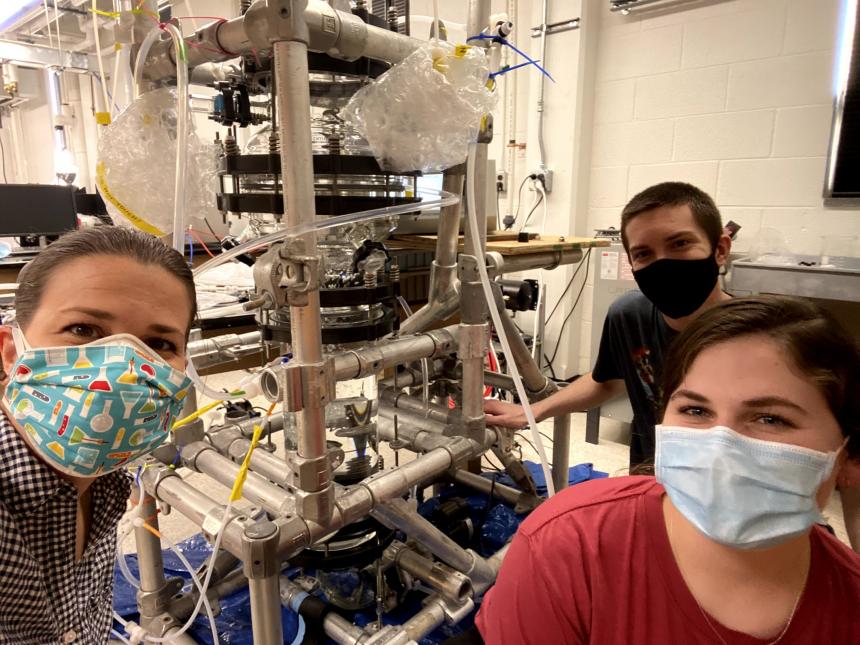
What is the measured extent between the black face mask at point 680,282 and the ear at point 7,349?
1152 mm

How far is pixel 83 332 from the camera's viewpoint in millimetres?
688

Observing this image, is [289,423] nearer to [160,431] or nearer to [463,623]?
[160,431]

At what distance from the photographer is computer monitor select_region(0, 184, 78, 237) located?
103 inches

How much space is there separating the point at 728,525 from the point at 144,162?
1.11 m

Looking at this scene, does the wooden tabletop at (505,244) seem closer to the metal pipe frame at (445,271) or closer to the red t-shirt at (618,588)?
the metal pipe frame at (445,271)

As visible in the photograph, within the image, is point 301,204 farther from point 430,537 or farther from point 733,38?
point 733,38

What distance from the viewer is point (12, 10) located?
286 centimetres

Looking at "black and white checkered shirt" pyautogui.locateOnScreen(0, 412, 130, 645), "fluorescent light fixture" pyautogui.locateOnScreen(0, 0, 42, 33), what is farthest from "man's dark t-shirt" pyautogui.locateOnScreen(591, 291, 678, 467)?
"fluorescent light fixture" pyautogui.locateOnScreen(0, 0, 42, 33)

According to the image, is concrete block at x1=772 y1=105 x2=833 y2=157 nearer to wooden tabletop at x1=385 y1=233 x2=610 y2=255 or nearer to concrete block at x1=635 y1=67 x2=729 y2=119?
concrete block at x1=635 y1=67 x2=729 y2=119

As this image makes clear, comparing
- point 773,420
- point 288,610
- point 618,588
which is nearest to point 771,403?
point 773,420

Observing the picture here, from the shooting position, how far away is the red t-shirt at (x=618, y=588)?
67 centimetres

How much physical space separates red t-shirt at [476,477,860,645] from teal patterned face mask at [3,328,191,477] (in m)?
0.54

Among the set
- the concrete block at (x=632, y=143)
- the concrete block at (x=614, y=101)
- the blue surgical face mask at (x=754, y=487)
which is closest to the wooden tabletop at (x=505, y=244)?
the blue surgical face mask at (x=754, y=487)

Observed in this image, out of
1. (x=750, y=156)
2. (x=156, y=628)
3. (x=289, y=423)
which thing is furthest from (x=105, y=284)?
(x=750, y=156)
